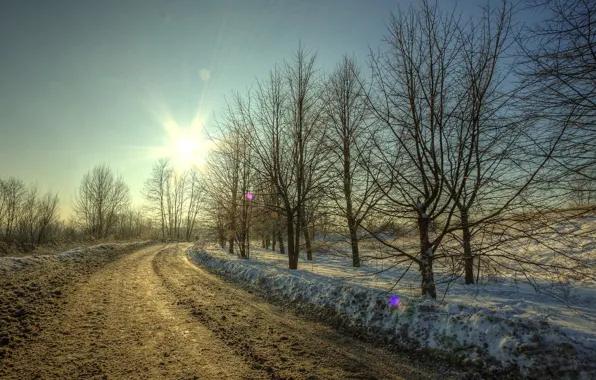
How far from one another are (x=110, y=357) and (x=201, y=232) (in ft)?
63.4

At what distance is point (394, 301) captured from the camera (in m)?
5.55

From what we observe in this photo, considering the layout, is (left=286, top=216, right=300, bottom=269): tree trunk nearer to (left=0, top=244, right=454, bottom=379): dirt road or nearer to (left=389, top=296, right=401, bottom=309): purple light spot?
(left=0, top=244, right=454, bottom=379): dirt road

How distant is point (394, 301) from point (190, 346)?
3.90 m

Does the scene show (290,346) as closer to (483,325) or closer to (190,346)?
(190,346)

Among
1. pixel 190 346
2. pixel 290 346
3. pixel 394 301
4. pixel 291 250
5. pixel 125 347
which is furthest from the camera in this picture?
pixel 291 250

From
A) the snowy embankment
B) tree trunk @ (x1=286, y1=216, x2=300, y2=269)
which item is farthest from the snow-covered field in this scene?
tree trunk @ (x1=286, y1=216, x2=300, y2=269)

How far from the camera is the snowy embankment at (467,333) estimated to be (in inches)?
140

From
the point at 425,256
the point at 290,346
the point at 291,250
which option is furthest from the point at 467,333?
the point at 291,250

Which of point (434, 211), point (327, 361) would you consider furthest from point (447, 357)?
point (434, 211)

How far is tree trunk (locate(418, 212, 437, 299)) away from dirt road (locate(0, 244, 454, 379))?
226 cm

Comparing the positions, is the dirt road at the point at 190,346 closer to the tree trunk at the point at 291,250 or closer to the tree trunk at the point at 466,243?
the tree trunk at the point at 466,243

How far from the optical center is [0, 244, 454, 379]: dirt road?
358cm

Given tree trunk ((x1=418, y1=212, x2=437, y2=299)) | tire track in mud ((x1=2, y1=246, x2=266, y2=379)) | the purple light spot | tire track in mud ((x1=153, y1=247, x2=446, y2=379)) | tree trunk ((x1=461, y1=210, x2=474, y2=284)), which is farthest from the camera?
tree trunk ((x1=418, y1=212, x2=437, y2=299))

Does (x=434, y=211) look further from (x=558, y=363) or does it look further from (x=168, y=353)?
(x=168, y=353)
